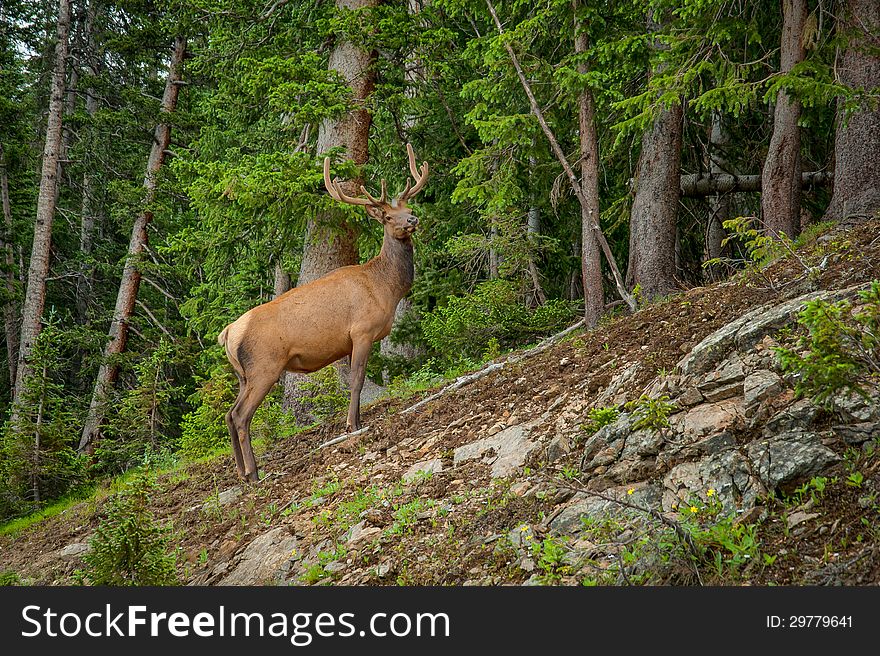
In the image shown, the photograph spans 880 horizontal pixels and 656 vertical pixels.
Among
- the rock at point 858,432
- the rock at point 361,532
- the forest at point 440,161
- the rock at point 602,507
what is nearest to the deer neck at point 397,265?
the forest at point 440,161

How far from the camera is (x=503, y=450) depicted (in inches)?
287

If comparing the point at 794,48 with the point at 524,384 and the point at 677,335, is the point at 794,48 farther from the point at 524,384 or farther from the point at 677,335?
the point at 524,384

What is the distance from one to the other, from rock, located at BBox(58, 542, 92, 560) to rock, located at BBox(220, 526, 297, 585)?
8.88 feet

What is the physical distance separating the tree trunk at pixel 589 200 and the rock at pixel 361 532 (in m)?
4.89

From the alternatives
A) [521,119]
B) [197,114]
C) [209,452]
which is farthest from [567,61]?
[197,114]

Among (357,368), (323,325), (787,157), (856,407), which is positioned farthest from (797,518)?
(787,157)

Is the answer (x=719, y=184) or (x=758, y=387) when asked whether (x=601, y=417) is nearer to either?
(x=758, y=387)

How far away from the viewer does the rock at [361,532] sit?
6566mm

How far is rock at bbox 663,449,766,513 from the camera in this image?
5.10 meters

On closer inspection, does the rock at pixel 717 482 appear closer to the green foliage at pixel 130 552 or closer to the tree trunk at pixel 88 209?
the green foliage at pixel 130 552

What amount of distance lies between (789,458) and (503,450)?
2657 millimetres

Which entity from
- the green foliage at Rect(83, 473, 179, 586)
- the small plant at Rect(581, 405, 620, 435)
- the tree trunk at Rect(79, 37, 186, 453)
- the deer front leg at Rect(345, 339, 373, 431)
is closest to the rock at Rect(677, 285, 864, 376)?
the small plant at Rect(581, 405, 620, 435)

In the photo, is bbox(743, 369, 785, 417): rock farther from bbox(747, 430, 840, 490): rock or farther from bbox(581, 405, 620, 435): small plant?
bbox(581, 405, 620, 435): small plant

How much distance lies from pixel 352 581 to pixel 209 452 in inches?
294
